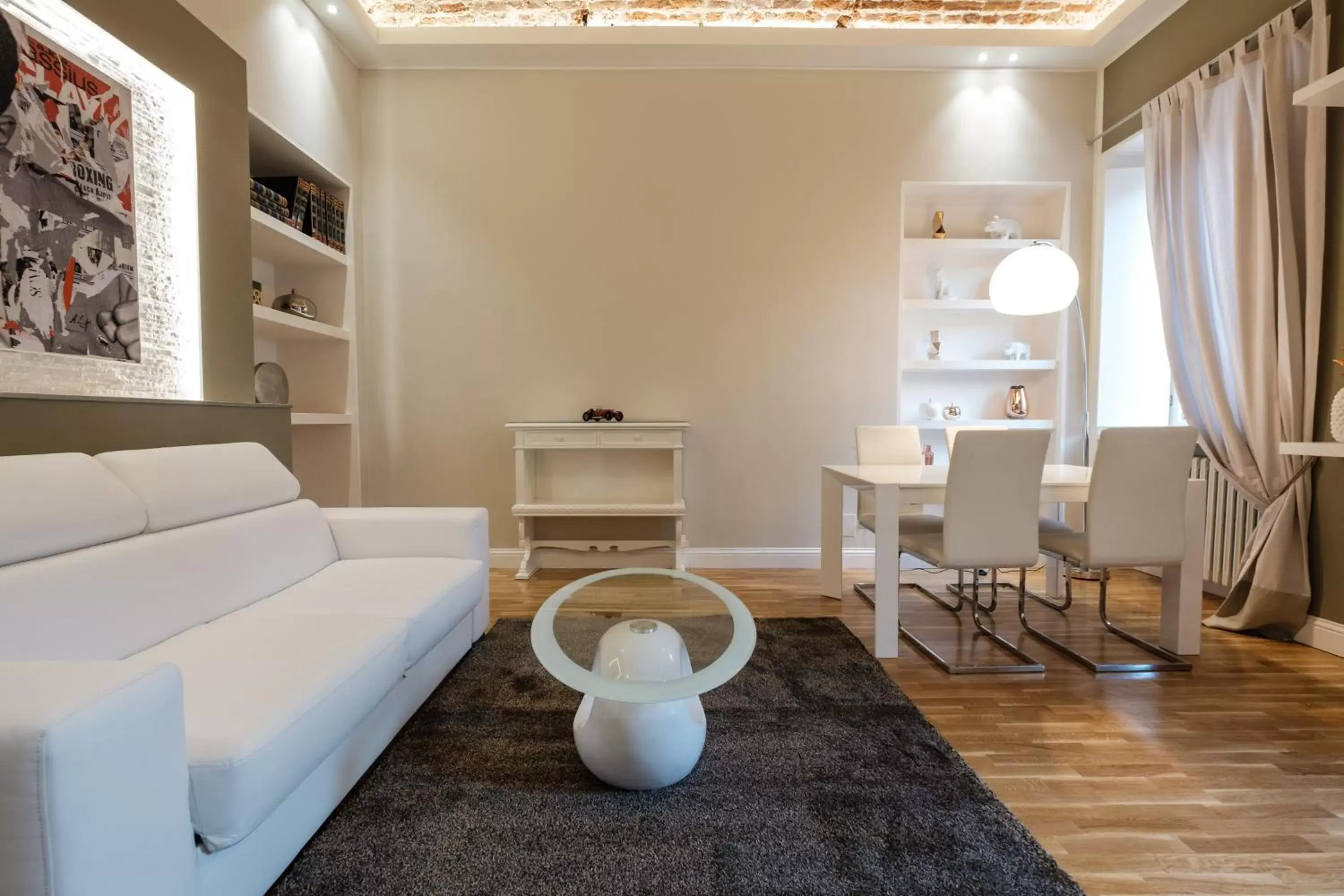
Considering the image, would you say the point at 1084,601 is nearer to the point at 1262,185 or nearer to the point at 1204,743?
the point at 1204,743

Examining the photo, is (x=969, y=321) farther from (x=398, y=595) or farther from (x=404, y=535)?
(x=398, y=595)

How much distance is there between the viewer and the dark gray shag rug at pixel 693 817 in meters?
1.28

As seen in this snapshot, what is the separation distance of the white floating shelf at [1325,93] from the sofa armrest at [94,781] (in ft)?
12.2

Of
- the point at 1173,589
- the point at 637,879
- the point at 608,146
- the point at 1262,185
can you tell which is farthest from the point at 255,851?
the point at 1262,185

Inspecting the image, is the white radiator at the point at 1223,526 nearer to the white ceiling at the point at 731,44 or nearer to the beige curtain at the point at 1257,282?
the beige curtain at the point at 1257,282

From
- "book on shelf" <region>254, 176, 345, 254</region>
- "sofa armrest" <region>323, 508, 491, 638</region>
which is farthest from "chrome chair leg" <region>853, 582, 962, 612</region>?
"book on shelf" <region>254, 176, 345, 254</region>

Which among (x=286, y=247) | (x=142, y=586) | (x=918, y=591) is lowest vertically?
(x=918, y=591)

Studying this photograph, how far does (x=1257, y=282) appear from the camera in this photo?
9.30ft

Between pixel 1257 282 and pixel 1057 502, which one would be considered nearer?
pixel 1057 502

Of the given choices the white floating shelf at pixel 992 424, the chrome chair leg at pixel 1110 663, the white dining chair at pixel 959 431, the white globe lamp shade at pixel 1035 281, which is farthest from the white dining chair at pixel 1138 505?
the white floating shelf at pixel 992 424

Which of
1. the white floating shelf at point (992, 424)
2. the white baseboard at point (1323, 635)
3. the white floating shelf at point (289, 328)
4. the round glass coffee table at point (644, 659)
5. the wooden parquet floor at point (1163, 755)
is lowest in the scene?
the wooden parquet floor at point (1163, 755)

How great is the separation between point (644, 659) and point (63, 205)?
213 centimetres

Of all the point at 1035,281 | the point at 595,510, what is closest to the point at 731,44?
the point at 1035,281

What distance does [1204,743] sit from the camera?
1.87 m
